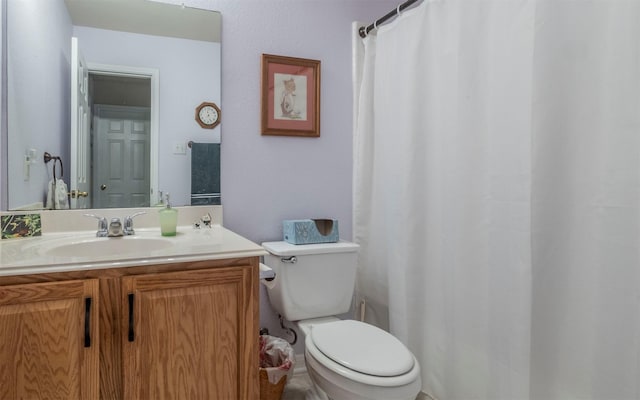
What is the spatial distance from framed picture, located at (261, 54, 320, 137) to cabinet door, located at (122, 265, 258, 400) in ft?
3.07

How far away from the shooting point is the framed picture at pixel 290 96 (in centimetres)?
194

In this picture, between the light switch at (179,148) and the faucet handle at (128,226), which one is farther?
the light switch at (179,148)

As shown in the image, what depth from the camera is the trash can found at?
1.64 metres

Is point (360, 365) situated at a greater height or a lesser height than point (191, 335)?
lesser

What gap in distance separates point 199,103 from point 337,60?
77cm

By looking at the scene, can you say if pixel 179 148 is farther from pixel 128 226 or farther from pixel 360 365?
pixel 360 365

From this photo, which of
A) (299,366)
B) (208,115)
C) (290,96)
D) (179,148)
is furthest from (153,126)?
(299,366)

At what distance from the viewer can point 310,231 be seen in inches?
73.5

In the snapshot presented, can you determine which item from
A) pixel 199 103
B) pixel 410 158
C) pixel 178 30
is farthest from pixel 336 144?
pixel 178 30

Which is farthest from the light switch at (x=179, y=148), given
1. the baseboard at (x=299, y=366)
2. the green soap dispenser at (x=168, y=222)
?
the baseboard at (x=299, y=366)

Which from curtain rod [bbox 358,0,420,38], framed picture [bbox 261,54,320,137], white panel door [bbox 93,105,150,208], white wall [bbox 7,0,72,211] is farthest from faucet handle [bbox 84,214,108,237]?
curtain rod [bbox 358,0,420,38]

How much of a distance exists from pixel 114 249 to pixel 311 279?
2.64ft

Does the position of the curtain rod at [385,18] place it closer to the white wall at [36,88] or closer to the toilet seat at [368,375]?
the white wall at [36,88]

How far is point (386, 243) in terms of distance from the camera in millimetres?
1938
